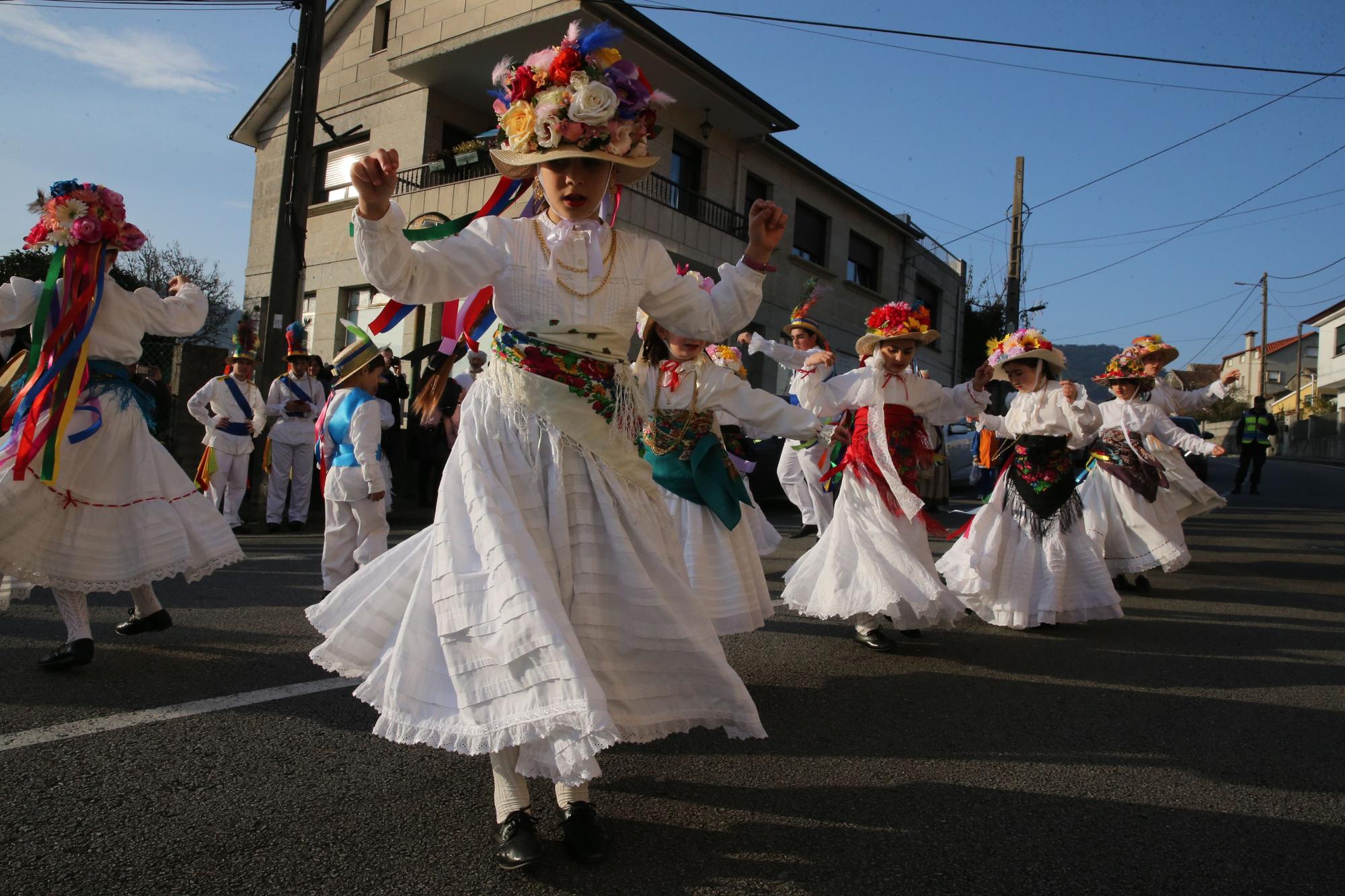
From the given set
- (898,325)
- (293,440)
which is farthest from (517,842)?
(293,440)

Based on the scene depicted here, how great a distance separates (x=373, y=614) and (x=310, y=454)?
29.8ft

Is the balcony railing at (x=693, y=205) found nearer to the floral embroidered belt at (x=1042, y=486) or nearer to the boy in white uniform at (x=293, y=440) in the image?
the boy in white uniform at (x=293, y=440)

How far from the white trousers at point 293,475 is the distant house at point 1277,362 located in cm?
7985

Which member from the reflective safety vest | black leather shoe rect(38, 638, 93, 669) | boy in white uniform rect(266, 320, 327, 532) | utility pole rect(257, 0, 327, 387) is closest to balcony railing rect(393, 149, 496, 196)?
utility pole rect(257, 0, 327, 387)

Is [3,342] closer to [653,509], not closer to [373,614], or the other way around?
[373,614]

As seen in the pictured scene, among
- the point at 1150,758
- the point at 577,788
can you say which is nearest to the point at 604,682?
the point at 577,788

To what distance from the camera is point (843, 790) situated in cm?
320

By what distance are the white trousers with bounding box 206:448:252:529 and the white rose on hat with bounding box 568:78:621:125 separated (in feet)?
29.4

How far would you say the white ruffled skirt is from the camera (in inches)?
185

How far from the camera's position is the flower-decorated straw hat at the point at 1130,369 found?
8727 millimetres

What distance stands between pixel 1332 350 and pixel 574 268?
6888 cm

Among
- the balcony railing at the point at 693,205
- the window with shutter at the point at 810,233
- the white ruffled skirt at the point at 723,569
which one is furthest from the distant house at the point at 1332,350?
the white ruffled skirt at the point at 723,569

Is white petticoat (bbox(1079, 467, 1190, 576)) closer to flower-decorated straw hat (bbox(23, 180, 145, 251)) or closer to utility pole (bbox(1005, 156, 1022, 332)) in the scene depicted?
flower-decorated straw hat (bbox(23, 180, 145, 251))

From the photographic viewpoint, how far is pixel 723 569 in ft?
16.0
